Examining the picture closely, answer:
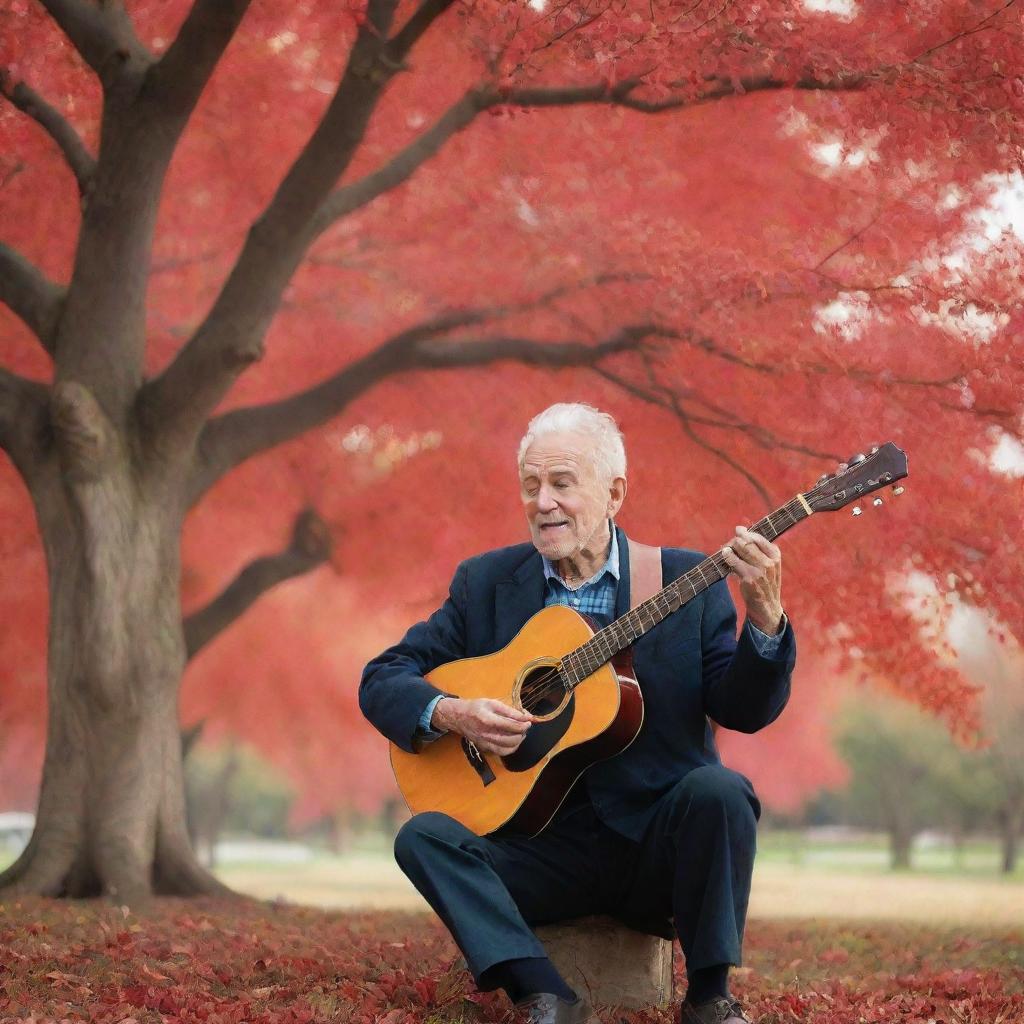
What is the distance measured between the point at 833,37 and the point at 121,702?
551 centimetres

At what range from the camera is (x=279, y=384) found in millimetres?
11789

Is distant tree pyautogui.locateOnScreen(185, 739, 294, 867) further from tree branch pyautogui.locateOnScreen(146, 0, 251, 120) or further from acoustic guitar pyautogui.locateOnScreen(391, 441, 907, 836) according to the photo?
acoustic guitar pyautogui.locateOnScreen(391, 441, 907, 836)

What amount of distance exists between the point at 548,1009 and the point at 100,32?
19.3ft

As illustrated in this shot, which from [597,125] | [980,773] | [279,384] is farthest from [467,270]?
[980,773]

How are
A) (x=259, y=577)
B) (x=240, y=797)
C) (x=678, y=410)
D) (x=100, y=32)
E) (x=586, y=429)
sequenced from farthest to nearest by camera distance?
(x=240, y=797), (x=259, y=577), (x=678, y=410), (x=100, y=32), (x=586, y=429)

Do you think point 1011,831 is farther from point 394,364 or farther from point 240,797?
point 240,797

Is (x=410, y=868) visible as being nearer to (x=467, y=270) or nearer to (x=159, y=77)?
(x=159, y=77)

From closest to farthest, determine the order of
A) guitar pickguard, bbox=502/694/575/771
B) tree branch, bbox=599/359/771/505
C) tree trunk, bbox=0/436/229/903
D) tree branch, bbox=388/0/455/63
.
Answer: guitar pickguard, bbox=502/694/575/771 → tree branch, bbox=388/0/455/63 → tree trunk, bbox=0/436/229/903 → tree branch, bbox=599/359/771/505

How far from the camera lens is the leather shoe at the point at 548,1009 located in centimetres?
336

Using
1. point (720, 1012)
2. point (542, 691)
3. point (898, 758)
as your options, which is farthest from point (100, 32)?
point (898, 758)

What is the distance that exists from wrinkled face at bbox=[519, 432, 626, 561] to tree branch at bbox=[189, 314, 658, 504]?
16.1 feet

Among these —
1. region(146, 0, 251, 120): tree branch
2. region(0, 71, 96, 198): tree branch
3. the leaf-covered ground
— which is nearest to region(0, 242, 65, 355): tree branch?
region(0, 71, 96, 198): tree branch

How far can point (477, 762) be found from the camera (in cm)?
382

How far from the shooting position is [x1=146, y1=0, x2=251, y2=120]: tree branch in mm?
6676
